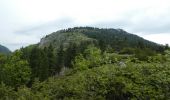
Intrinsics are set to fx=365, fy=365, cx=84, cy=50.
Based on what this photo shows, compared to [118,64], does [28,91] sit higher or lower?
lower

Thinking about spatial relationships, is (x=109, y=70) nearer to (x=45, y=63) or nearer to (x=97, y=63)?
(x=97, y=63)

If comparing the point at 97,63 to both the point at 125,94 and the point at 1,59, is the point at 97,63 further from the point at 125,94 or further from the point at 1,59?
the point at 1,59

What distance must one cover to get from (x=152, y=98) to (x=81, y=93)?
4.30 metres

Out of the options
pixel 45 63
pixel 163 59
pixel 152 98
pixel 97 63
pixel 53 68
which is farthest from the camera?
pixel 53 68

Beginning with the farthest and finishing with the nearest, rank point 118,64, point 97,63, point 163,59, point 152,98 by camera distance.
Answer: point 97,63
point 118,64
point 163,59
point 152,98

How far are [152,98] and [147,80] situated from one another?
2.58ft

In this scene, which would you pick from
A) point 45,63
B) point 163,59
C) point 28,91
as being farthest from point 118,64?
point 45,63

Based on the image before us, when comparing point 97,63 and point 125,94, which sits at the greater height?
point 97,63

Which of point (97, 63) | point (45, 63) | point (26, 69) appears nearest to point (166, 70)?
point (97, 63)

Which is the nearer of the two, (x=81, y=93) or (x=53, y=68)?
(x=81, y=93)

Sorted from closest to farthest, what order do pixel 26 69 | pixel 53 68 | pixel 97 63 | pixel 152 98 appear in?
pixel 152 98
pixel 97 63
pixel 26 69
pixel 53 68

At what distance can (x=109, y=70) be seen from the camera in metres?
15.9

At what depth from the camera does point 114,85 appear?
52.3 ft

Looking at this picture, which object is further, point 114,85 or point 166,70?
point 114,85
